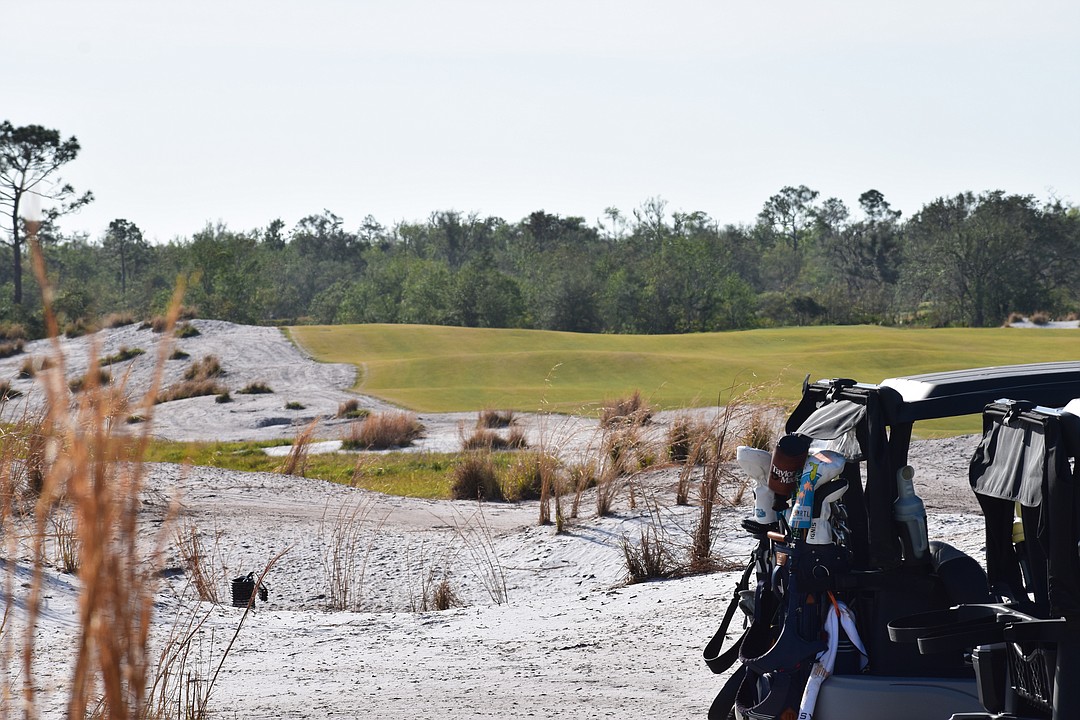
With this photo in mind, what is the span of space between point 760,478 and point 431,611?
5426 mm

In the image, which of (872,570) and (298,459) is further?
(298,459)

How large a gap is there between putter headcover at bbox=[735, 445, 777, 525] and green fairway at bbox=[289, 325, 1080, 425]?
71.3ft

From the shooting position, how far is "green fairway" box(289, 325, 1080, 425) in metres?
33.7

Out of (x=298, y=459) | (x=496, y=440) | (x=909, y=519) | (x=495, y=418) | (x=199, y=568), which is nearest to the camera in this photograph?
(x=909, y=519)

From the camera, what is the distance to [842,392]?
13.6ft

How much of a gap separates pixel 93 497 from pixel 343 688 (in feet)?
16.1

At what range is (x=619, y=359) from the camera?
42.2 m

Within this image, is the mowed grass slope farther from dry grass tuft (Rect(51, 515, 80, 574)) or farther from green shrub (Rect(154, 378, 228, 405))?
dry grass tuft (Rect(51, 515, 80, 574))

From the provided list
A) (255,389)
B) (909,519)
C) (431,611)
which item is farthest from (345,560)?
(255,389)

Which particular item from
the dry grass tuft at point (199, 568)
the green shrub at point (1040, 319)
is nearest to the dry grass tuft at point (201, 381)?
the dry grass tuft at point (199, 568)

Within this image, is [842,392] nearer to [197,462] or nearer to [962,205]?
[197,462]

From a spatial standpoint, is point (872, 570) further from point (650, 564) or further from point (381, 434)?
point (381, 434)

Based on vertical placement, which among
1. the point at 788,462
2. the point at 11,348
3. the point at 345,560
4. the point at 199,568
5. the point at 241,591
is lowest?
the point at 345,560

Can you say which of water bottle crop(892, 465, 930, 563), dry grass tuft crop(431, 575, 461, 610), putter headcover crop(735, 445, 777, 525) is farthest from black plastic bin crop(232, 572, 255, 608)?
water bottle crop(892, 465, 930, 563)
